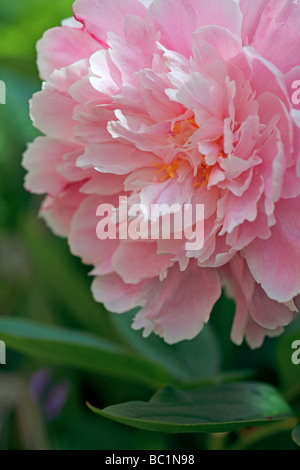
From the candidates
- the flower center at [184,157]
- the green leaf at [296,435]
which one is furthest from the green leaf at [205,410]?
the flower center at [184,157]

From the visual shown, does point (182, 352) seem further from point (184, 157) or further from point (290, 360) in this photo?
point (184, 157)

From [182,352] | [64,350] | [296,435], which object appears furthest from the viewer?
[182,352]

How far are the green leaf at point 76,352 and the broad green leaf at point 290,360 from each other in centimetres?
13

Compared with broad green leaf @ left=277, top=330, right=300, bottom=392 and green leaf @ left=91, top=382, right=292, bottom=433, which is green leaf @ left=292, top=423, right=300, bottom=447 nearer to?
green leaf @ left=91, top=382, right=292, bottom=433

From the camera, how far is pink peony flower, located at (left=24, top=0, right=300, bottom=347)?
1.55ft

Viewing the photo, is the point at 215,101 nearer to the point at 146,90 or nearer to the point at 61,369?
the point at 146,90

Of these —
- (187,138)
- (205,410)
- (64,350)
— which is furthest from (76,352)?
(187,138)

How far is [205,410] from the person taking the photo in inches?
21.5

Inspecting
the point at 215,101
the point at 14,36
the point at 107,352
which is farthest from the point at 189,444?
the point at 14,36

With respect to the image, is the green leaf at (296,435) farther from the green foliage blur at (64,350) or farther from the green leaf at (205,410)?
the green foliage blur at (64,350)

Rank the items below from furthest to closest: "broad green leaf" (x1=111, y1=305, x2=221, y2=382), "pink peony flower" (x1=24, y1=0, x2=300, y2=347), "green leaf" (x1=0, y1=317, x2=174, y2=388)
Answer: "broad green leaf" (x1=111, y1=305, x2=221, y2=382), "green leaf" (x1=0, y1=317, x2=174, y2=388), "pink peony flower" (x1=24, y1=0, x2=300, y2=347)

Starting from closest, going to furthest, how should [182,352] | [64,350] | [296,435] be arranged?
[296,435] < [64,350] < [182,352]

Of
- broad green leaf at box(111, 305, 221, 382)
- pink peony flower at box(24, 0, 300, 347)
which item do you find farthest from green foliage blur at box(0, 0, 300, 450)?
pink peony flower at box(24, 0, 300, 347)

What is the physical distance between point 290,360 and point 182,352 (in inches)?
6.1
